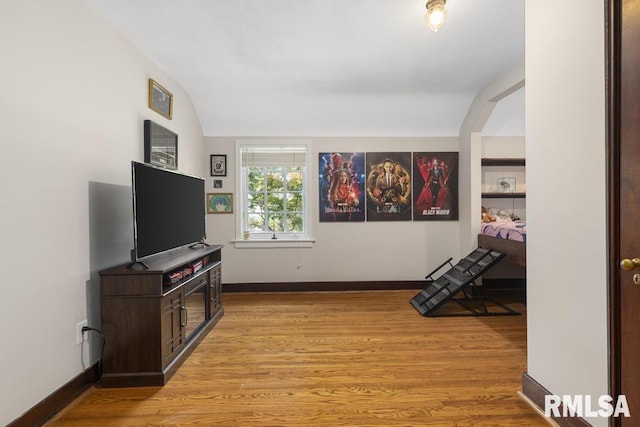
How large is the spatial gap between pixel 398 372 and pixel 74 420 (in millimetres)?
2064

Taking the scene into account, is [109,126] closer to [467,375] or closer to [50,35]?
[50,35]

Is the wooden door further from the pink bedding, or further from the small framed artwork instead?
the small framed artwork

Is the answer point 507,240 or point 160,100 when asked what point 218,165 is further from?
point 507,240

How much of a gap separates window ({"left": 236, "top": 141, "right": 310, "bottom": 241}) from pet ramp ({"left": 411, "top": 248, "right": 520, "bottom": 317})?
1.88m

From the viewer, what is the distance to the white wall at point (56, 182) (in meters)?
1.56

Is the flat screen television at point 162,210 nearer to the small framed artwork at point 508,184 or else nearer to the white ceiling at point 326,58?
the white ceiling at point 326,58

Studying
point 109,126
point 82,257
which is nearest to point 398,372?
point 82,257

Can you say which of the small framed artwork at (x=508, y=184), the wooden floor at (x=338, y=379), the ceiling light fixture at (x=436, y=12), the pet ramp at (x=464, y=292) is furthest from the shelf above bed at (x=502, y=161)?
the ceiling light fixture at (x=436, y=12)

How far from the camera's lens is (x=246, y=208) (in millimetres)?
4469

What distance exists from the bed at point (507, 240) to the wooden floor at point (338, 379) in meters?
0.69

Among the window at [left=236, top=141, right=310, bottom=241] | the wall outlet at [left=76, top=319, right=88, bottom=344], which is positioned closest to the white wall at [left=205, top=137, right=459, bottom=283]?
the window at [left=236, top=141, right=310, bottom=241]

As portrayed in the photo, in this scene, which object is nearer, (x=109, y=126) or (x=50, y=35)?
(x=50, y=35)

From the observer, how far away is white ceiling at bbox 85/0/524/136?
2199 mm

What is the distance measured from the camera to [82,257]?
2037 millimetres
